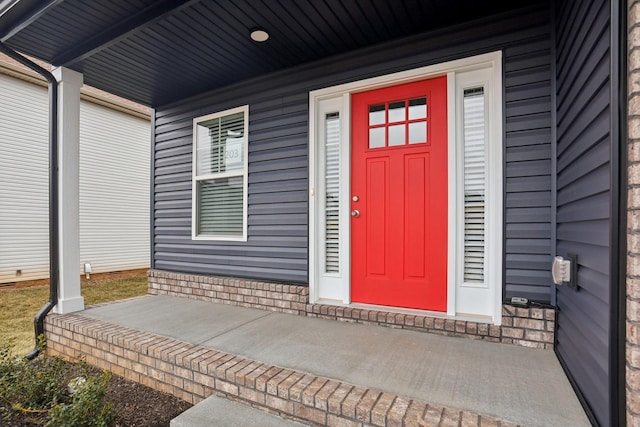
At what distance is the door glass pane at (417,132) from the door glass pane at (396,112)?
4.6 inches

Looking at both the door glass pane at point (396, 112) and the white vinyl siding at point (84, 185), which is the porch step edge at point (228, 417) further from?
the white vinyl siding at point (84, 185)

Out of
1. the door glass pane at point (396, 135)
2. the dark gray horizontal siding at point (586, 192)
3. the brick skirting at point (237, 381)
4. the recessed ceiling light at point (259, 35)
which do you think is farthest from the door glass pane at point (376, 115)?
the brick skirting at point (237, 381)

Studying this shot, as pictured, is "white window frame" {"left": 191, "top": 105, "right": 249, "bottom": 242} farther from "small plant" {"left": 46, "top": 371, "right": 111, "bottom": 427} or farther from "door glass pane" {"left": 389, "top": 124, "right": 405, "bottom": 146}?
"small plant" {"left": 46, "top": 371, "right": 111, "bottom": 427}

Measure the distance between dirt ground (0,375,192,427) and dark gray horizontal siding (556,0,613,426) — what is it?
2.24 meters

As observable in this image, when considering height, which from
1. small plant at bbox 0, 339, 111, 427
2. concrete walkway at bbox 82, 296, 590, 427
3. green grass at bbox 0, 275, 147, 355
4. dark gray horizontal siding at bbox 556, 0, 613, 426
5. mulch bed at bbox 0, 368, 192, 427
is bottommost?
green grass at bbox 0, 275, 147, 355

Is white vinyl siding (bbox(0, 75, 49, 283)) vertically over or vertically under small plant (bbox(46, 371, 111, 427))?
over

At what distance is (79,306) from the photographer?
330 centimetres

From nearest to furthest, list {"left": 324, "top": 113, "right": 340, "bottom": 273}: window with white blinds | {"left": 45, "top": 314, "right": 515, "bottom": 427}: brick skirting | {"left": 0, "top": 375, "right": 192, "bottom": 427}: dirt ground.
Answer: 1. {"left": 45, "top": 314, "right": 515, "bottom": 427}: brick skirting
2. {"left": 0, "top": 375, "right": 192, "bottom": 427}: dirt ground
3. {"left": 324, "top": 113, "right": 340, "bottom": 273}: window with white blinds

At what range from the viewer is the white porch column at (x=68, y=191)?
324 cm

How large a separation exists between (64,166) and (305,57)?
263cm

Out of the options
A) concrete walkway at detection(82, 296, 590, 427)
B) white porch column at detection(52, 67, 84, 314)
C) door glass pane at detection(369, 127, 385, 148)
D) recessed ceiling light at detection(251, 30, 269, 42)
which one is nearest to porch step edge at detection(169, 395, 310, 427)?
concrete walkway at detection(82, 296, 590, 427)

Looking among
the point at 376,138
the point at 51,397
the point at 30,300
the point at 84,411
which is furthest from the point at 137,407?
the point at 30,300

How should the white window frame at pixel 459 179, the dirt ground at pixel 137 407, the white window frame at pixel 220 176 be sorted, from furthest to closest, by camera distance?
the white window frame at pixel 220 176 < the white window frame at pixel 459 179 < the dirt ground at pixel 137 407

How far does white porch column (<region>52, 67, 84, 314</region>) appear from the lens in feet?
10.6
